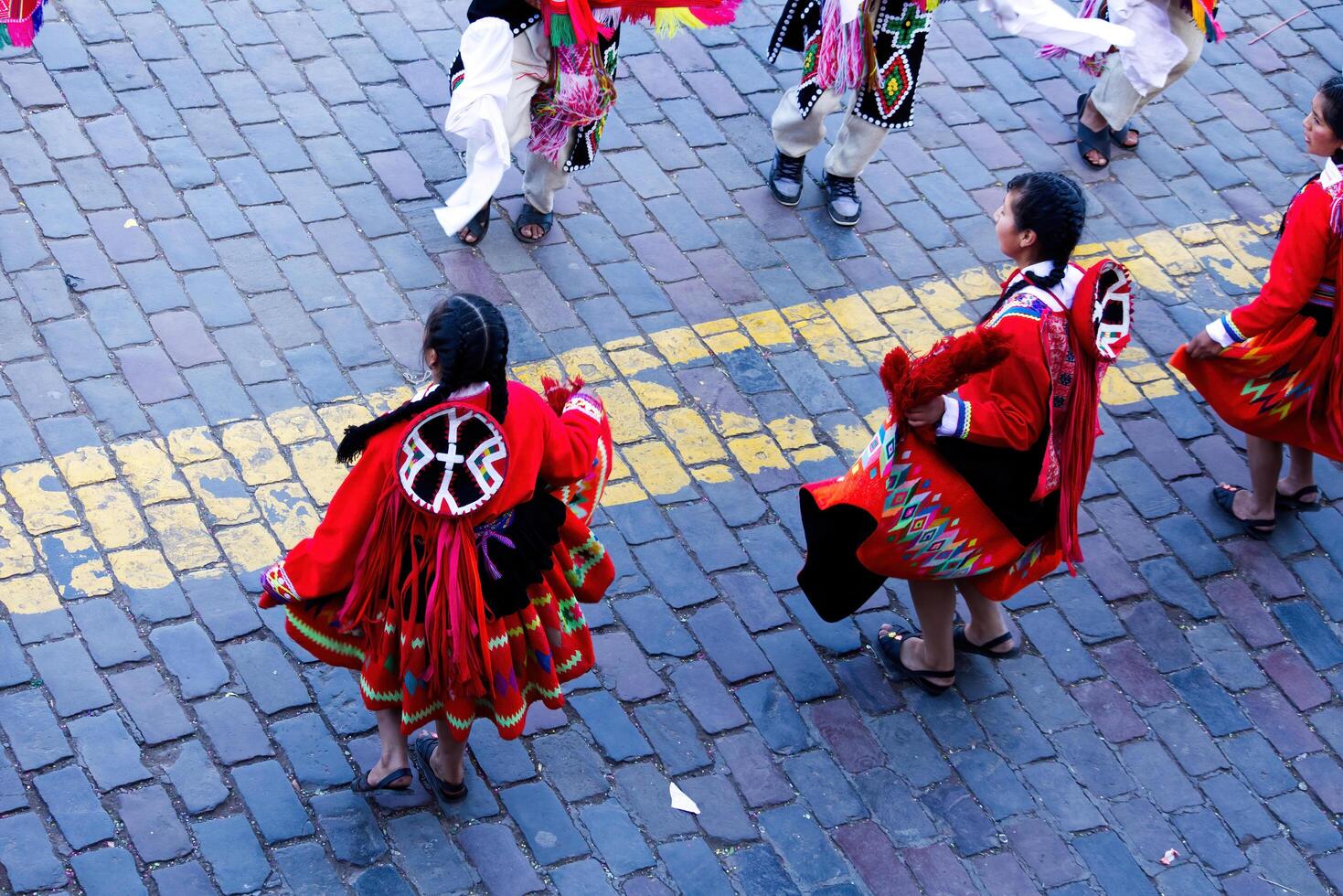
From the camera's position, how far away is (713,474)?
490 cm

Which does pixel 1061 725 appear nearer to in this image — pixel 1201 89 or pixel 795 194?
pixel 795 194

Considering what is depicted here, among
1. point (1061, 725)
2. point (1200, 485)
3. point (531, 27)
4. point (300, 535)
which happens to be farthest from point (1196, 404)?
point (300, 535)

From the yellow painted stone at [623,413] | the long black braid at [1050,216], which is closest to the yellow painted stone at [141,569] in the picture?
the yellow painted stone at [623,413]

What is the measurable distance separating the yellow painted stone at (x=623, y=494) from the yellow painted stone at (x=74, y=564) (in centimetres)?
158

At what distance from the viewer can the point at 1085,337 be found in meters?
3.74

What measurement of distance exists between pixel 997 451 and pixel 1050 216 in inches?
25.3

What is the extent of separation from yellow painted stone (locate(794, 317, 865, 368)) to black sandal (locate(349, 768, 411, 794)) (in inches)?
94.1

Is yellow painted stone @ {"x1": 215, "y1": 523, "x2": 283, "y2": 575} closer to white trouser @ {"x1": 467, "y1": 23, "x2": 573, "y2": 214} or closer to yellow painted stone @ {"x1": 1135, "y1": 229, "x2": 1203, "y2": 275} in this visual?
white trouser @ {"x1": 467, "y1": 23, "x2": 573, "y2": 214}

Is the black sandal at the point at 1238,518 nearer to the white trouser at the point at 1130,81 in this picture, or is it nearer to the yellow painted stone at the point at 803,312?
the yellow painted stone at the point at 803,312

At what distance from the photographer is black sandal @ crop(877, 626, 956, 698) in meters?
4.34

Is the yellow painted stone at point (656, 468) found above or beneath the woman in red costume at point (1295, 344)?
beneath

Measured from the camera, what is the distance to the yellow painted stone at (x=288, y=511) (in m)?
4.44

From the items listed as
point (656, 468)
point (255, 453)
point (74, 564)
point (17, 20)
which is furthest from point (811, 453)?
point (17, 20)

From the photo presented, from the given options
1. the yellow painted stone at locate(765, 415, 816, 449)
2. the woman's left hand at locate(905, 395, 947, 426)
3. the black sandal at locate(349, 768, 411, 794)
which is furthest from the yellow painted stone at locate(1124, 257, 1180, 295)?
the black sandal at locate(349, 768, 411, 794)
